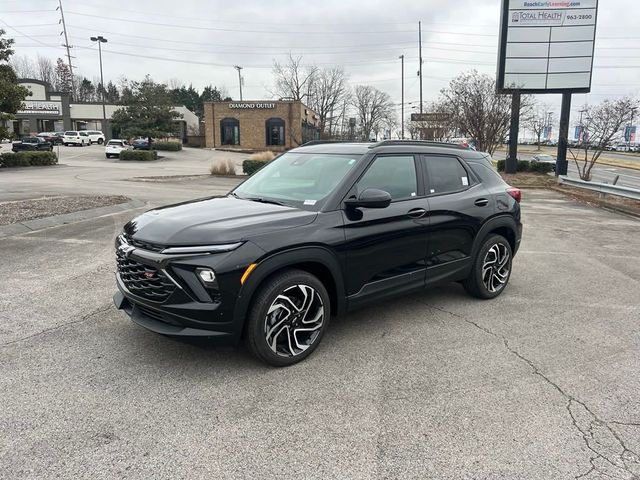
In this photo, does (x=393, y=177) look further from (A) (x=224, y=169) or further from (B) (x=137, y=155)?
(B) (x=137, y=155)

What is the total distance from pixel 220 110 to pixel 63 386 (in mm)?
59265

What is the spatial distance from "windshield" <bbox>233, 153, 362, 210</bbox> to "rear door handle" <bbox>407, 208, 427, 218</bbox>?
2.31ft

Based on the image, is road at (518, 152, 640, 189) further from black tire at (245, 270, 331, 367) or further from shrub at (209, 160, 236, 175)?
black tire at (245, 270, 331, 367)

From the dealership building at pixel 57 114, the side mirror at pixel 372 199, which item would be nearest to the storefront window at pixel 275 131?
the dealership building at pixel 57 114

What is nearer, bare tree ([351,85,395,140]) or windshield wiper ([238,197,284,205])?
windshield wiper ([238,197,284,205])

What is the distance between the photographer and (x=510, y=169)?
1015 inches

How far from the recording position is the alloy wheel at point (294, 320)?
363 cm

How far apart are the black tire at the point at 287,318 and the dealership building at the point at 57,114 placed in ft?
214

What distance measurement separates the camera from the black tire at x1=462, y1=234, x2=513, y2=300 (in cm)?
533

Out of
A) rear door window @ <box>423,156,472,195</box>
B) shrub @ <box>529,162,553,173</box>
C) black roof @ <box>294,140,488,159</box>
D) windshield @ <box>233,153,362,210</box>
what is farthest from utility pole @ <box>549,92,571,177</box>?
windshield @ <box>233,153,362,210</box>

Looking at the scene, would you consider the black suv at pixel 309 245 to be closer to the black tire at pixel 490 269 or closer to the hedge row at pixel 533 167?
the black tire at pixel 490 269

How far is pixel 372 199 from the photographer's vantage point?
3.92m

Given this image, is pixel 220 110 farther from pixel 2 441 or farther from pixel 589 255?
pixel 2 441

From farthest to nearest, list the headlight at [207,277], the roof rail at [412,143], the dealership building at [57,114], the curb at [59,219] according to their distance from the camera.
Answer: the dealership building at [57,114] → the curb at [59,219] → the roof rail at [412,143] → the headlight at [207,277]
